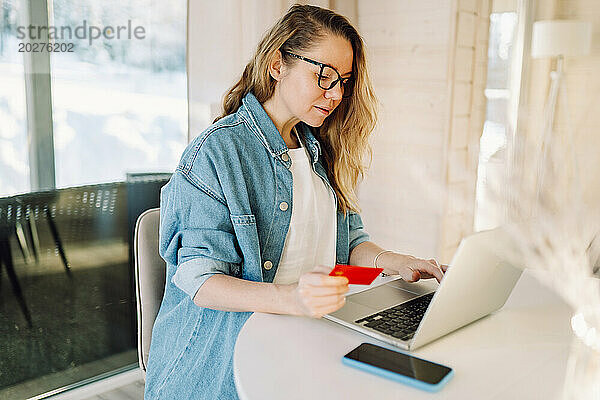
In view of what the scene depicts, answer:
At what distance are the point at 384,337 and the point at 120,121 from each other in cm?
154

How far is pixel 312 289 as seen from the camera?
35.9 inches

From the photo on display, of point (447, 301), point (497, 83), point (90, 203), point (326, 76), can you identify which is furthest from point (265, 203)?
point (497, 83)

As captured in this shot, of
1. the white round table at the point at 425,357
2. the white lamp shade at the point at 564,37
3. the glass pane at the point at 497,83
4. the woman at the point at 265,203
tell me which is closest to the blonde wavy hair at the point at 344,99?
the woman at the point at 265,203

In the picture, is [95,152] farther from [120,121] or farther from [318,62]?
[318,62]

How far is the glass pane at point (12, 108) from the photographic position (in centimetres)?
186

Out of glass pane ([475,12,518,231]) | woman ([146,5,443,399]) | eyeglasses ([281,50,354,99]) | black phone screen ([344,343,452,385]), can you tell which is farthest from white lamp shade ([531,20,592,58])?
black phone screen ([344,343,452,385])

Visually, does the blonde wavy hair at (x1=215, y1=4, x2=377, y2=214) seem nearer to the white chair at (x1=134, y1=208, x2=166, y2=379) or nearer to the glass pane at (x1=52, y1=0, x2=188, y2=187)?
the white chair at (x1=134, y1=208, x2=166, y2=379)

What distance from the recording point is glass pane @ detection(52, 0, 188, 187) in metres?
2.03

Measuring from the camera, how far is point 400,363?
0.86 m

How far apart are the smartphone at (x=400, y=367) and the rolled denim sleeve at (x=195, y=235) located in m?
0.37

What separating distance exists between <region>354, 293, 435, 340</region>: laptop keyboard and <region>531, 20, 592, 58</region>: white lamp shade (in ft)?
7.98

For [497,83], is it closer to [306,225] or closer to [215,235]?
[306,225]

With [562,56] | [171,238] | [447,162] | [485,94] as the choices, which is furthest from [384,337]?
[562,56]

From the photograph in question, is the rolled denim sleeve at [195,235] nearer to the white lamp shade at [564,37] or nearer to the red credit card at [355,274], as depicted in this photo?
the red credit card at [355,274]
